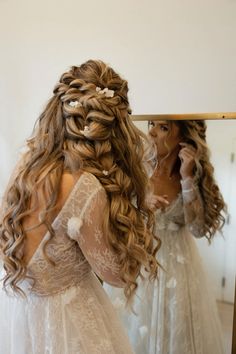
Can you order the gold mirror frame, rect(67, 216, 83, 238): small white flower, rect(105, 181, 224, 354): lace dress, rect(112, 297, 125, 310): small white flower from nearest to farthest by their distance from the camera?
rect(67, 216, 83, 238): small white flower, the gold mirror frame, rect(105, 181, 224, 354): lace dress, rect(112, 297, 125, 310): small white flower

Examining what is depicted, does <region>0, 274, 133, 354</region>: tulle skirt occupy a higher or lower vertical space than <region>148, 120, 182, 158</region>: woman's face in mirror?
lower

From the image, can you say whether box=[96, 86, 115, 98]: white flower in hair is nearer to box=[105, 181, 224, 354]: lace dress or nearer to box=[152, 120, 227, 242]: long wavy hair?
box=[152, 120, 227, 242]: long wavy hair

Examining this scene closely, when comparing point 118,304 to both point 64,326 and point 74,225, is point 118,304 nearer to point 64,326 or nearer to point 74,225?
point 64,326

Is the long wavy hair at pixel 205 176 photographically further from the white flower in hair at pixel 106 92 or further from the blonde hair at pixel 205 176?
the white flower in hair at pixel 106 92

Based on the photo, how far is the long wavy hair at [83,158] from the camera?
2.64 feet

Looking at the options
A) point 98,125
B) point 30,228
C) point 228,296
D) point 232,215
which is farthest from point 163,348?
point 98,125

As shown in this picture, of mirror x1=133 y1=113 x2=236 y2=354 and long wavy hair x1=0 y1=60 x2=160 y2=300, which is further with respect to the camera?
mirror x1=133 y1=113 x2=236 y2=354

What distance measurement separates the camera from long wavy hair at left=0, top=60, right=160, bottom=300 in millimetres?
803

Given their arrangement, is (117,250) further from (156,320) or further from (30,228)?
(156,320)

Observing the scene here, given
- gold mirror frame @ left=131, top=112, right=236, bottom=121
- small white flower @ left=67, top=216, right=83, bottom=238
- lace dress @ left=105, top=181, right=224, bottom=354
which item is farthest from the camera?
lace dress @ left=105, top=181, right=224, bottom=354

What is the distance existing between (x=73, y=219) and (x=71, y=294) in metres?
0.22

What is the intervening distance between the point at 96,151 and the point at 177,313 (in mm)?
705

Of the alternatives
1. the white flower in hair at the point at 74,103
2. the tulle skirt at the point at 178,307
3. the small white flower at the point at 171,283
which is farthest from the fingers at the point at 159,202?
the white flower in hair at the point at 74,103

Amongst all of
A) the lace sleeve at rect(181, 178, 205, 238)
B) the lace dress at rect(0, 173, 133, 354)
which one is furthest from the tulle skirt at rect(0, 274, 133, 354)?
the lace sleeve at rect(181, 178, 205, 238)
